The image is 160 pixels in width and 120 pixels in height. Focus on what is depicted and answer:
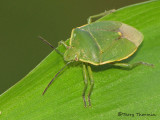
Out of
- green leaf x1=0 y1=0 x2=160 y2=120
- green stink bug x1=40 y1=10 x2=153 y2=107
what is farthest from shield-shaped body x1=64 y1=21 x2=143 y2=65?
green leaf x1=0 y1=0 x2=160 y2=120

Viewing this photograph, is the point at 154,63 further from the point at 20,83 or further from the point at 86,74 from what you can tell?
the point at 20,83

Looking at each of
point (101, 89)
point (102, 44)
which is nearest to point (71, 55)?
point (102, 44)

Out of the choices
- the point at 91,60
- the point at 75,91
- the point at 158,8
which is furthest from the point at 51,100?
the point at 158,8

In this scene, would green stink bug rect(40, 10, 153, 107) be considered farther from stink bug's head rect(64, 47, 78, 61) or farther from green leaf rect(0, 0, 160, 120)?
green leaf rect(0, 0, 160, 120)

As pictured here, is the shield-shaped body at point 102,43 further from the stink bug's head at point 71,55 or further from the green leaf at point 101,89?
the green leaf at point 101,89

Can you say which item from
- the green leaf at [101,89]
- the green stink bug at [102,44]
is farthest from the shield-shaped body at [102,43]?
the green leaf at [101,89]

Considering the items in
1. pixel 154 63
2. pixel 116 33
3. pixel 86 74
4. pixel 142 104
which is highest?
pixel 116 33
